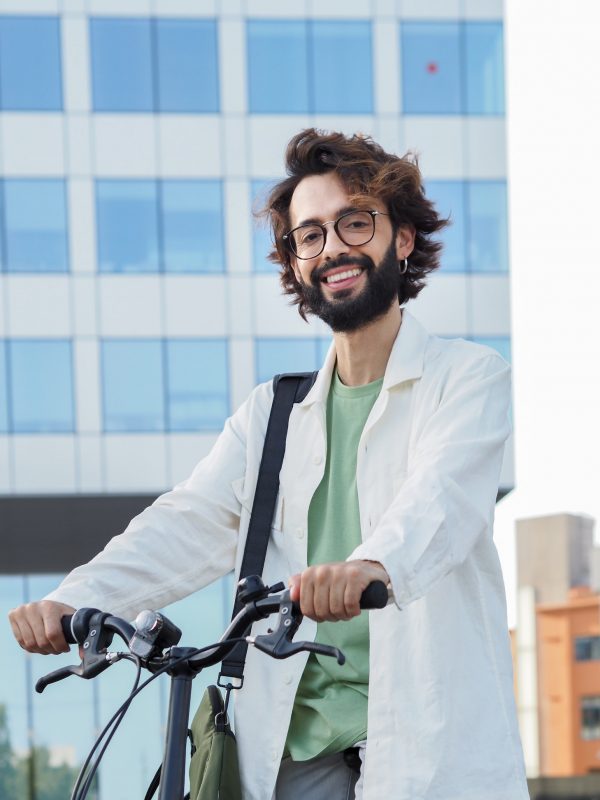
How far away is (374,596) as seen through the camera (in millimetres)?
2740

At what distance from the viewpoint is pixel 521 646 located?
43781mm

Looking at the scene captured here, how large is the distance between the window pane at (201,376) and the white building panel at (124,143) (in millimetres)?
3017

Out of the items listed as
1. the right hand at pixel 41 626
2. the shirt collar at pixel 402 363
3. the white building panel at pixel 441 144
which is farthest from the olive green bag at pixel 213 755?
the white building panel at pixel 441 144

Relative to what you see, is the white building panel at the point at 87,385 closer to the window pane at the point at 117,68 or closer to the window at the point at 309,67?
the window pane at the point at 117,68

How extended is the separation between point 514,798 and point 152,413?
2218 centimetres

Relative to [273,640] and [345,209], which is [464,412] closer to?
[345,209]

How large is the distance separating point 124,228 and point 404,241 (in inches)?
856

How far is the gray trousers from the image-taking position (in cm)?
341

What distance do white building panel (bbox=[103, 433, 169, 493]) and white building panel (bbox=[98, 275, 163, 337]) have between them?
179 cm

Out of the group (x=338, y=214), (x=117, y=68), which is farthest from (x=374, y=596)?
(x=117, y=68)

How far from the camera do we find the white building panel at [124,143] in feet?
83.4

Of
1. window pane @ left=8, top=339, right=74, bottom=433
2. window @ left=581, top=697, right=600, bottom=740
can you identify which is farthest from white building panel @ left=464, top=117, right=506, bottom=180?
window @ left=581, top=697, right=600, bottom=740

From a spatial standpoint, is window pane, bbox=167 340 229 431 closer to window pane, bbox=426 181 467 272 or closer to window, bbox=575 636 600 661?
window pane, bbox=426 181 467 272

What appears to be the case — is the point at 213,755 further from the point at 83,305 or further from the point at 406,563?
the point at 83,305
